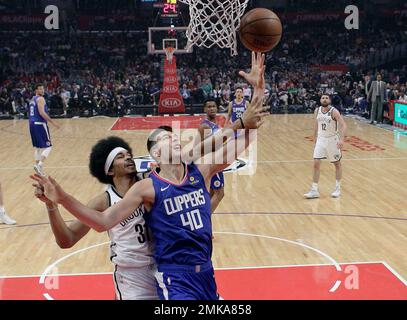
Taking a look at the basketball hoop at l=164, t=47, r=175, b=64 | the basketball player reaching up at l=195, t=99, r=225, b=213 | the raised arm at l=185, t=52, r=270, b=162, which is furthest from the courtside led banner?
the raised arm at l=185, t=52, r=270, b=162

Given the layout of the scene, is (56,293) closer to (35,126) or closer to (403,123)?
(35,126)

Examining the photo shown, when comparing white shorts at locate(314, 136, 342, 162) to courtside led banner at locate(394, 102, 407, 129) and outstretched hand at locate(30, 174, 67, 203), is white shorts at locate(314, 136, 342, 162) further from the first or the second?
courtside led banner at locate(394, 102, 407, 129)

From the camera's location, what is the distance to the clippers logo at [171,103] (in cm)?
2205

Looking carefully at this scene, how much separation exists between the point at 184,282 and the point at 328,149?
602 centimetres

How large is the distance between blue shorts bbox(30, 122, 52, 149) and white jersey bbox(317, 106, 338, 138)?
484 cm

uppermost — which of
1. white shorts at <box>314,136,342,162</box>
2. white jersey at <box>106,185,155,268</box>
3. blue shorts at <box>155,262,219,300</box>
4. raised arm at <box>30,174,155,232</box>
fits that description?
raised arm at <box>30,174,155,232</box>

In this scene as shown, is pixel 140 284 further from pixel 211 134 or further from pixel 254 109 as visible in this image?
pixel 211 134

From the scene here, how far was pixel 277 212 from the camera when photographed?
788cm

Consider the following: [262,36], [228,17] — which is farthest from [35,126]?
[262,36]

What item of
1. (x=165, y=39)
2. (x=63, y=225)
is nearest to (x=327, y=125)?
(x=63, y=225)

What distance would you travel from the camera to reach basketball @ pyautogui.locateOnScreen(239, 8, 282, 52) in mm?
4156

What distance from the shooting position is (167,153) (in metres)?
3.24

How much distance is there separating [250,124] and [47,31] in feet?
96.7

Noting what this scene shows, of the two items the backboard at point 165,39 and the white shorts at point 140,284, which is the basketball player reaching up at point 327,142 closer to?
the white shorts at point 140,284
